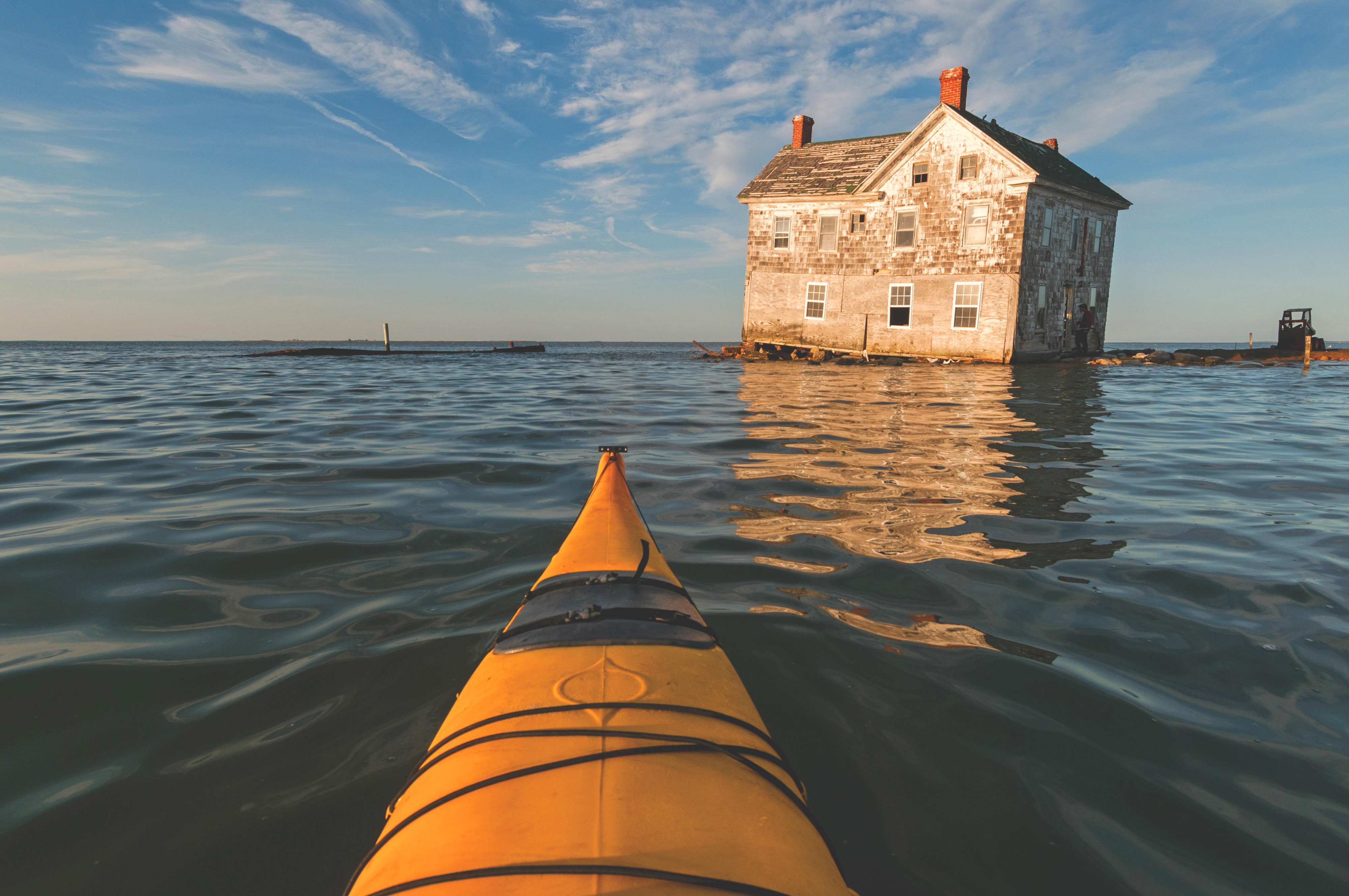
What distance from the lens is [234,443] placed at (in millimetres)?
8031

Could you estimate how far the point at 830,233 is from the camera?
24.1 meters

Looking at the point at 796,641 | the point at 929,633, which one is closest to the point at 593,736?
the point at 796,641

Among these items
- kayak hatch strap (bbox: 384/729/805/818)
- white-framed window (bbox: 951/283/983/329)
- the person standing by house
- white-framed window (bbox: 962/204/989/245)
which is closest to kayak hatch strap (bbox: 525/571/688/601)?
kayak hatch strap (bbox: 384/729/805/818)

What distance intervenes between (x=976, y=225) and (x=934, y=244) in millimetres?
1456

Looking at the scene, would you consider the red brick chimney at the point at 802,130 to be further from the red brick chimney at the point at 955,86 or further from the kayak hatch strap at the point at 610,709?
the kayak hatch strap at the point at 610,709

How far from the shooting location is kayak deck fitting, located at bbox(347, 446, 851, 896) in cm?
118

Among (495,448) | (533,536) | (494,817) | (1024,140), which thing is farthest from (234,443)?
(1024,140)

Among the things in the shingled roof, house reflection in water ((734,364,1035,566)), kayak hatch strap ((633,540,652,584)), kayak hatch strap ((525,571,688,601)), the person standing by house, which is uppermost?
the shingled roof

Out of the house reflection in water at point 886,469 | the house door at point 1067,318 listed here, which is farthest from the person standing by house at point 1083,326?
the house reflection in water at point 886,469

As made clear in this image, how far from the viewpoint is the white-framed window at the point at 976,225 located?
20.7 m

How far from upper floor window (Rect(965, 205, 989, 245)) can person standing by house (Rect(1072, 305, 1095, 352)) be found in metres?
6.00

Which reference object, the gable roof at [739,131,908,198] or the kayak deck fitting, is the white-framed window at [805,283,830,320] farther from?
the kayak deck fitting

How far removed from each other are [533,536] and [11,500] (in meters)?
4.91

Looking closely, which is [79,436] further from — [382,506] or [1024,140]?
[1024,140]
